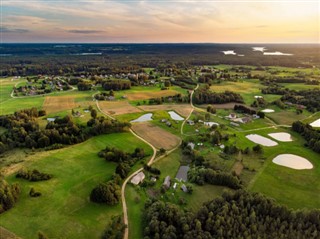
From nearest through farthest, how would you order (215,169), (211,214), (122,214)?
(211,214) < (122,214) < (215,169)

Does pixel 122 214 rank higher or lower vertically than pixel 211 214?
lower

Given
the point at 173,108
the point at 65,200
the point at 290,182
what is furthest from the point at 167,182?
the point at 173,108

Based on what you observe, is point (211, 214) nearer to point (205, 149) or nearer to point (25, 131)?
point (205, 149)

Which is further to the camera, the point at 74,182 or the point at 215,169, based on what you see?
the point at 215,169

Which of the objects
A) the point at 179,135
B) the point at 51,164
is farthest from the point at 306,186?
the point at 51,164

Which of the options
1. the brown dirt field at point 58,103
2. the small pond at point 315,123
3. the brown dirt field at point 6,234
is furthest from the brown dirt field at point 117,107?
the brown dirt field at point 6,234

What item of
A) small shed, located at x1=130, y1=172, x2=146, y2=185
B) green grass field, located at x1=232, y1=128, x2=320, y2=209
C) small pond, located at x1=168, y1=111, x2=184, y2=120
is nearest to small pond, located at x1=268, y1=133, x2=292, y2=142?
green grass field, located at x1=232, y1=128, x2=320, y2=209

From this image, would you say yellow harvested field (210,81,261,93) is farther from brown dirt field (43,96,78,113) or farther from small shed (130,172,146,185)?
small shed (130,172,146,185)
